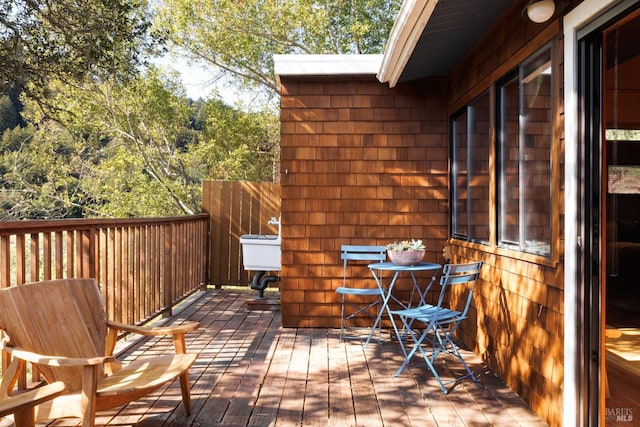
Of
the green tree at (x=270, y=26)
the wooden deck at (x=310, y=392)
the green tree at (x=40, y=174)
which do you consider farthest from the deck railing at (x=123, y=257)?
the green tree at (x=270, y=26)

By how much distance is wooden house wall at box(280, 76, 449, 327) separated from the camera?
5758mm

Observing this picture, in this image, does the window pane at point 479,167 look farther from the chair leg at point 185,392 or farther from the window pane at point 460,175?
the chair leg at point 185,392

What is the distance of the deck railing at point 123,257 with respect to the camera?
334cm

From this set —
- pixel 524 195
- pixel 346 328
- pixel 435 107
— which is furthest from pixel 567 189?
pixel 346 328

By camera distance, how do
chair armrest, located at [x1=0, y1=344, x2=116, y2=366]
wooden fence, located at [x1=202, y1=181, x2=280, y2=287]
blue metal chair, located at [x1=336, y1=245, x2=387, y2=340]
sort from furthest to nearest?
wooden fence, located at [x1=202, y1=181, x2=280, y2=287], blue metal chair, located at [x1=336, y1=245, x2=387, y2=340], chair armrest, located at [x1=0, y1=344, x2=116, y2=366]

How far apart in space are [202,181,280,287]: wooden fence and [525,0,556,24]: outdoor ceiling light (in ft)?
18.5

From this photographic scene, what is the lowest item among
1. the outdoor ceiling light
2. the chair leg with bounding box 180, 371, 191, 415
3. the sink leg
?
the chair leg with bounding box 180, 371, 191, 415

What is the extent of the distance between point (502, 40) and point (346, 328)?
3.19m

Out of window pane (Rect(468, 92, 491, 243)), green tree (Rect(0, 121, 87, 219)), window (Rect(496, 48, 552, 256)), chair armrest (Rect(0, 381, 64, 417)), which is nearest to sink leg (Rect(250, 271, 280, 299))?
window pane (Rect(468, 92, 491, 243))

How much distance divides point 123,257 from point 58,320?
1950 mm

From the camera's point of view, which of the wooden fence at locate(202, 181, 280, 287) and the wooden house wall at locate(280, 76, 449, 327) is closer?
the wooden house wall at locate(280, 76, 449, 327)

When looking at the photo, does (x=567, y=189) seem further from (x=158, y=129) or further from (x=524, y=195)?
(x=158, y=129)

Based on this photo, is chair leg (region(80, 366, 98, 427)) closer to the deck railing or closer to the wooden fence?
the deck railing

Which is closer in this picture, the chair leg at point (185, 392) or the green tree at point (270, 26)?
the chair leg at point (185, 392)
